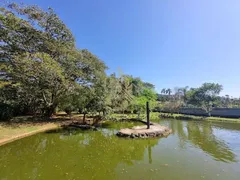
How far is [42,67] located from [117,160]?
23.7 ft

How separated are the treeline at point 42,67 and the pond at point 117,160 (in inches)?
180

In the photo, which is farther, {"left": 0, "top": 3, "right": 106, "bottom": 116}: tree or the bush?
the bush

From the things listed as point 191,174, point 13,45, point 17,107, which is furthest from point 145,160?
point 17,107

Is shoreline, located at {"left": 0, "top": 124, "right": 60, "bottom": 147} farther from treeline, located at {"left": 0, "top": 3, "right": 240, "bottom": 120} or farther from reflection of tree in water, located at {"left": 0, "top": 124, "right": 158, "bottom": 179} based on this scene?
treeline, located at {"left": 0, "top": 3, "right": 240, "bottom": 120}

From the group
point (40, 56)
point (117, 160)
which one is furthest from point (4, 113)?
point (117, 160)

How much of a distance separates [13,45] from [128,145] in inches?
393

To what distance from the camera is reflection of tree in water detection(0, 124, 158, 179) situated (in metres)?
5.03

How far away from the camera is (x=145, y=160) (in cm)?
628

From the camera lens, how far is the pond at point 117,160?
496 cm

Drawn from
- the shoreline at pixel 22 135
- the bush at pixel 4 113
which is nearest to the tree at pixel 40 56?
the bush at pixel 4 113

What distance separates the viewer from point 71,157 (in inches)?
253

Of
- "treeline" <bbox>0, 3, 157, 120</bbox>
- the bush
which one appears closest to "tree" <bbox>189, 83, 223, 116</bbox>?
"treeline" <bbox>0, 3, 157, 120</bbox>

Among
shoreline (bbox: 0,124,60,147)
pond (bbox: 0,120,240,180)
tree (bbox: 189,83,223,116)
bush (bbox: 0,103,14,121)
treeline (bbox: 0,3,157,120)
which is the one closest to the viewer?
pond (bbox: 0,120,240,180)

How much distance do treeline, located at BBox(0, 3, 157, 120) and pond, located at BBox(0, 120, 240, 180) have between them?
4577 mm
